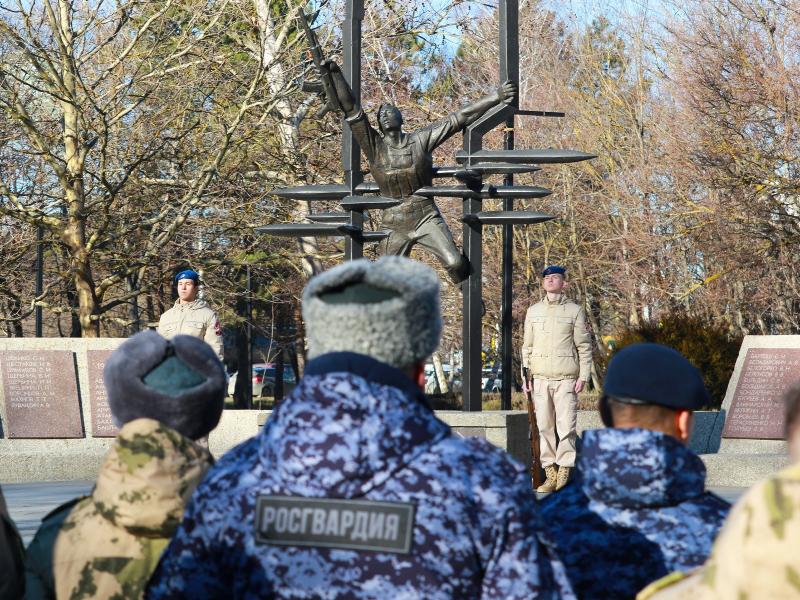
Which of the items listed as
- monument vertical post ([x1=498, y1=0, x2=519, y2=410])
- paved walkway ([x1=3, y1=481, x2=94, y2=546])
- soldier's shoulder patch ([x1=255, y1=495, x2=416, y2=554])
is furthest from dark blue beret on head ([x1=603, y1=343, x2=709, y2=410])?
monument vertical post ([x1=498, y1=0, x2=519, y2=410])

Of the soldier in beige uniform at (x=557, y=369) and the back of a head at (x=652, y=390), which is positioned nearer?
the back of a head at (x=652, y=390)

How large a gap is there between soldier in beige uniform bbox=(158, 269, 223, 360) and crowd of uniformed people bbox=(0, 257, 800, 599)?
337 inches

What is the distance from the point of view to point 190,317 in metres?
11.4

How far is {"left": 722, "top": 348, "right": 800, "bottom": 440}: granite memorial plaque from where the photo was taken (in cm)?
1480

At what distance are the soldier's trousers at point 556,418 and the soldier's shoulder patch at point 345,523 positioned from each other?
31.8 feet

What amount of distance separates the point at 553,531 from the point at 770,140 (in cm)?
2078

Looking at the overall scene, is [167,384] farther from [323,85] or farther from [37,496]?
[323,85]

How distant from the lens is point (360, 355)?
89.2 inches

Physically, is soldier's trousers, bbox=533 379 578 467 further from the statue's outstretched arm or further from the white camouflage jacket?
the white camouflage jacket

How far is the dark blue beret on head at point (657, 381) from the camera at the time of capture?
2.69 m

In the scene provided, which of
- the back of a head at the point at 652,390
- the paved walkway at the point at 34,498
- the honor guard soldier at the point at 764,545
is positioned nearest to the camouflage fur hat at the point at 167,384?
the back of a head at the point at 652,390

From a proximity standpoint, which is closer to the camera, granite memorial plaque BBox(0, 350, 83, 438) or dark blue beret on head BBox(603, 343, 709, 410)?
dark blue beret on head BBox(603, 343, 709, 410)

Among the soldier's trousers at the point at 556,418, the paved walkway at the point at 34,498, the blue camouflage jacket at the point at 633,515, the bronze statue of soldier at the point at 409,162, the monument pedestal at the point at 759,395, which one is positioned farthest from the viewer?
the monument pedestal at the point at 759,395

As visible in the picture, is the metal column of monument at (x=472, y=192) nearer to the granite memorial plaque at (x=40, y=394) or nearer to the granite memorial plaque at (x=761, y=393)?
the granite memorial plaque at (x=761, y=393)
